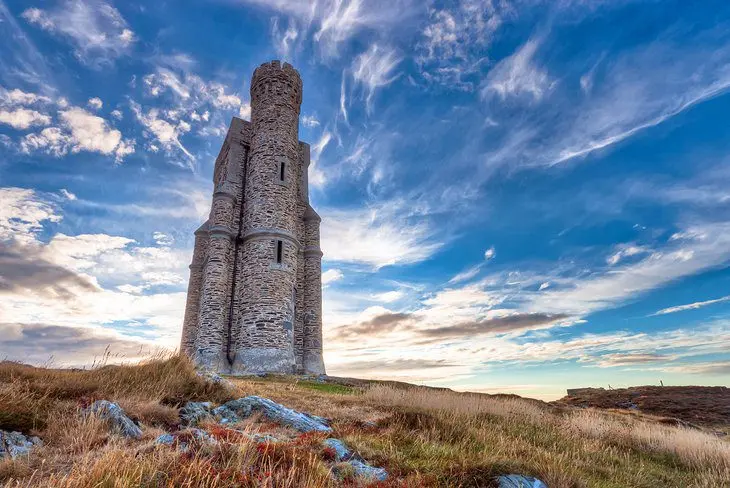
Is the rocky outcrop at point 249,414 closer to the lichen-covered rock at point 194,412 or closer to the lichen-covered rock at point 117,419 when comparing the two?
the lichen-covered rock at point 194,412

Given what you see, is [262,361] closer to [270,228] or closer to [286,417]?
[270,228]

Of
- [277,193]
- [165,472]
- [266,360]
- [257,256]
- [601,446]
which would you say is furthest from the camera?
[277,193]

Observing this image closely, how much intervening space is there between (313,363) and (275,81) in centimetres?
1813

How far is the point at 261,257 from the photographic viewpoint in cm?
2181

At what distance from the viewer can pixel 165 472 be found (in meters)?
3.35

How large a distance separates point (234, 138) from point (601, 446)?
84.4 ft

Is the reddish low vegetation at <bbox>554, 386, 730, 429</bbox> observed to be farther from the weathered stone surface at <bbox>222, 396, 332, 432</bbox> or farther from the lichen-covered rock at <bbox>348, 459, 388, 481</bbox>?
the lichen-covered rock at <bbox>348, 459, 388, 481</bbox>

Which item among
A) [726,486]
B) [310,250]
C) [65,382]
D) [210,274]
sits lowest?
[726,486]

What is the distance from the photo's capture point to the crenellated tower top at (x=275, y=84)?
25422 millimetres

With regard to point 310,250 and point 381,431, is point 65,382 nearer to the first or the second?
point 381,431

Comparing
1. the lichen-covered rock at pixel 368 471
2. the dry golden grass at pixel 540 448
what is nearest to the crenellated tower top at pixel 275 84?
the dry golden grass at pixel 540 448

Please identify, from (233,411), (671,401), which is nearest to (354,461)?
(233,411)

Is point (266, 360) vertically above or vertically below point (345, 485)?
above

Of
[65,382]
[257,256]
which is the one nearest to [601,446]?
[65,382]
